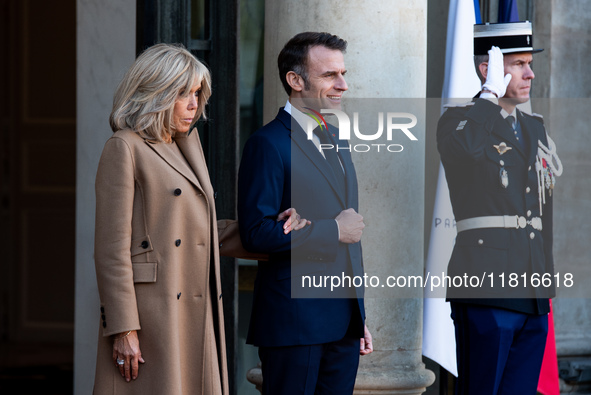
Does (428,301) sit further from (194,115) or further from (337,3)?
(194,115)

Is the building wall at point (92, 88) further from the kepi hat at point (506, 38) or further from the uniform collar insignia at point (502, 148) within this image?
the uniform collar insignia at point (502, 148)

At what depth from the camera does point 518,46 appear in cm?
418

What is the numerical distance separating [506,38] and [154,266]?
1.88 metres

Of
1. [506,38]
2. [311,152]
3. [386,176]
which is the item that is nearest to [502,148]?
[506,38]

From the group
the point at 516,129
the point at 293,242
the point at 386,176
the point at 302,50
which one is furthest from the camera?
the point at 386,176

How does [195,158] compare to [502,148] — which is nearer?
[195,158]

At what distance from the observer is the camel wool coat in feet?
10.3

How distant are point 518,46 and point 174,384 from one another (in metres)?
2.02

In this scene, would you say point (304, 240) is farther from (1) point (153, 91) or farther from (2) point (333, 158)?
(1) point (153, 91)

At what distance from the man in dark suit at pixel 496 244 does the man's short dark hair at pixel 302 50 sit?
662 mm

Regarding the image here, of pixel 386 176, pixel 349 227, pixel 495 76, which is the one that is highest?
pixel 495 76

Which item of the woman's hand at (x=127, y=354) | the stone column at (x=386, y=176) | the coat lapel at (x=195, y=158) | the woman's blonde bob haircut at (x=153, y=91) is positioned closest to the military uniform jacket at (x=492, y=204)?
the stone column at (x=386, y=176)

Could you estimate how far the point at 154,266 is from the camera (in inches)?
125
